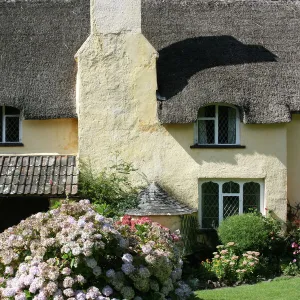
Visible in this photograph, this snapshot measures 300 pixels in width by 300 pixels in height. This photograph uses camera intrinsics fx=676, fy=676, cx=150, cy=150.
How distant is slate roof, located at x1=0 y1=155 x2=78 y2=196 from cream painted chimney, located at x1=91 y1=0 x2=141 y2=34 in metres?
3.81

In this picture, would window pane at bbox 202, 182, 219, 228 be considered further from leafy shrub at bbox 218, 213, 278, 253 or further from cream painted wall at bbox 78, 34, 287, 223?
leafy shrub at bbox 218, 213, 278, 253

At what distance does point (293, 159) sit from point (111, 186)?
542 centimetres

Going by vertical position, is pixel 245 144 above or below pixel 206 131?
below

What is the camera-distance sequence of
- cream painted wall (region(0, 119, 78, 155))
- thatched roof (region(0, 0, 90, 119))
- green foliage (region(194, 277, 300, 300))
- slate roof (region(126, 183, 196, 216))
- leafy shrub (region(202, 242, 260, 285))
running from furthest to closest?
cream painted wall (region(0, 119, 78, 155)), thatched roof (region(0, 0, 90, 119)), slate roof (region(126, 183, 196, 216)), leafy shrub (region(202, 242, 260, 285)), green foliage (region(194, 277, 300, 300))

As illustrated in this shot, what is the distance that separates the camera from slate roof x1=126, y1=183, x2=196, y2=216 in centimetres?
1742

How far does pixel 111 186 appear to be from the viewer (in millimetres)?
18391

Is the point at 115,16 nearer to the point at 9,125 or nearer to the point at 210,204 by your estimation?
the point at 9,125

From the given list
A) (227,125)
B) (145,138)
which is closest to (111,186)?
(145,138)

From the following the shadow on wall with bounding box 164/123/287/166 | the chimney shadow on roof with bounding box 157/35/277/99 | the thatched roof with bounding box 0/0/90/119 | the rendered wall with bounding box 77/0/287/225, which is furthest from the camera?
the thatched roof with bounding box 0/0/90/119

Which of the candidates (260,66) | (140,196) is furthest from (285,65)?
(140,196)

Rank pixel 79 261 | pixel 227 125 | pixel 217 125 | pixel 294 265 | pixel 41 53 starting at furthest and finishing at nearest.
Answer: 1. pixel 41 53
2. pixel 227 125
3. pixel 217 125
4. pixel 294 265
5. pixel 79 261

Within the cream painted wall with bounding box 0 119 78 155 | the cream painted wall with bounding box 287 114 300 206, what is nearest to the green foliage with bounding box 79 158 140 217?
the cream painted wall with bounding box 0 119 78 155

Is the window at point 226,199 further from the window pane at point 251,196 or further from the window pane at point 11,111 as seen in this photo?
the window pane at point 11,111

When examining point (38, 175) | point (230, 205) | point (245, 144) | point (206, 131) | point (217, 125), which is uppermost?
point (217, 125)
